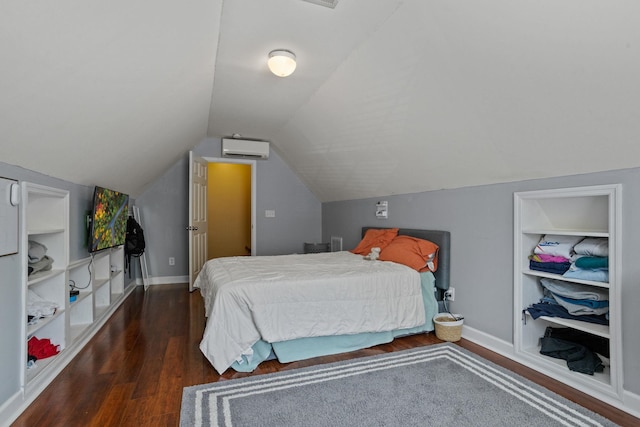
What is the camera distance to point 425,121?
2.69 meters

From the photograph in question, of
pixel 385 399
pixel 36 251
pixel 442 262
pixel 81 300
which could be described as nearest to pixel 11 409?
pixel 36 251

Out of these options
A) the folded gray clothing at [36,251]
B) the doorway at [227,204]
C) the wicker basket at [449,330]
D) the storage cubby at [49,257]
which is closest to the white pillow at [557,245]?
the wicker basket at [449,330]

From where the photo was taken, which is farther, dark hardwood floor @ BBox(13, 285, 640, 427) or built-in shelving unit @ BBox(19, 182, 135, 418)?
built-in shelving unit @ BBox(19, 182, 135, 418)

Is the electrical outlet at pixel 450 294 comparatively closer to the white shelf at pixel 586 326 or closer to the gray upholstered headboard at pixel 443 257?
the gray upholstered headboard at pixel 443 257

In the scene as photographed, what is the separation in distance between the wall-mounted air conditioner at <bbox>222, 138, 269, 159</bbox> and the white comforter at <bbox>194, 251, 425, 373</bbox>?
2490 millimetres

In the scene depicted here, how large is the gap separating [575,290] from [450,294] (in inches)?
41.3

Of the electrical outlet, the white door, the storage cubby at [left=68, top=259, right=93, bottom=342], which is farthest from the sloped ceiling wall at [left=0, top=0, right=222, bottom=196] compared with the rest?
the electrical outlet

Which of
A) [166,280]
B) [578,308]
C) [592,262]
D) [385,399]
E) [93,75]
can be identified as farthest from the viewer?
[166,280]

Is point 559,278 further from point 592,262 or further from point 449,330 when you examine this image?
point 449,330

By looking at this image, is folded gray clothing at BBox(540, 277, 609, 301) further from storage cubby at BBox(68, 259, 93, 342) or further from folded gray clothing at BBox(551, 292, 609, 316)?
storage cubby at BBox(68, 259, 93, 342)

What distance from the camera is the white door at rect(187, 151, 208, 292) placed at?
4686mm

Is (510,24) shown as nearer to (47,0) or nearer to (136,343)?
(47,0)

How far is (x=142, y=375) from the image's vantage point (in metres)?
2.29

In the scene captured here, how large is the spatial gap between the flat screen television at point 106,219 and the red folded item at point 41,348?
0.84 metres
